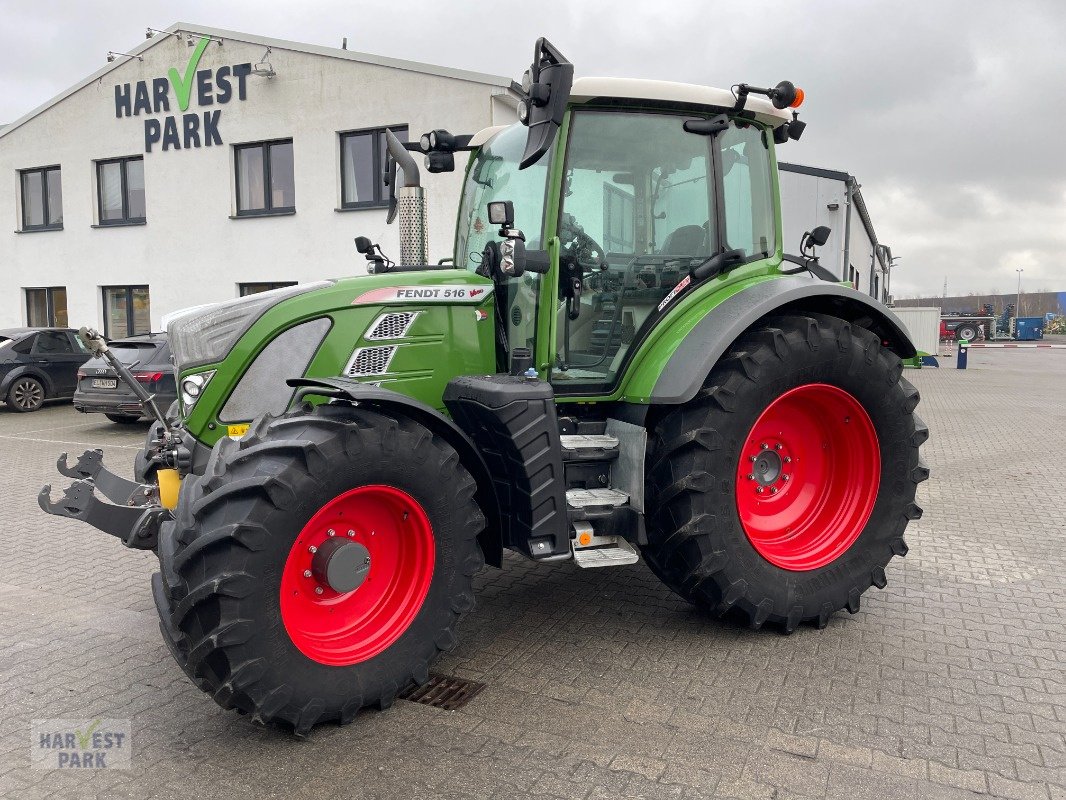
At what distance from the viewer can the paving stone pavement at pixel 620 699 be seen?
9.59ft

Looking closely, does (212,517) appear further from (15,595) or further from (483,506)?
(15,595)

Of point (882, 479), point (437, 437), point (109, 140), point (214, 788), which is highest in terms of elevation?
point (109, 140)

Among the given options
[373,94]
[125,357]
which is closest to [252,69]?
[373,94]

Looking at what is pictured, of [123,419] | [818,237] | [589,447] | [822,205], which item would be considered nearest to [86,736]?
[589,447]

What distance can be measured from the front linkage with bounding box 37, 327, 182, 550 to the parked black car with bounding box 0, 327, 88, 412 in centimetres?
1131

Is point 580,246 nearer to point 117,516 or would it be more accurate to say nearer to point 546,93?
point 546,93

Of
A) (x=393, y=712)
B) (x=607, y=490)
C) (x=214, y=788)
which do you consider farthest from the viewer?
(x=607, y=490)

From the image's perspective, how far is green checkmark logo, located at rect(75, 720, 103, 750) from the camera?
319 cm

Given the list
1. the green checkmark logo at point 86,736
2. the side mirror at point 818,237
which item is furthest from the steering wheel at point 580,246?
the green checkmark logo at point 86,736

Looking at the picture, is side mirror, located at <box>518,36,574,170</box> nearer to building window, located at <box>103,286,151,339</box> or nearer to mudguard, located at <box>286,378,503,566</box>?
mudguard, located at <box>286,378,503,566</box>

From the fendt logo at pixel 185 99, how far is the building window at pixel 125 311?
9.73ft

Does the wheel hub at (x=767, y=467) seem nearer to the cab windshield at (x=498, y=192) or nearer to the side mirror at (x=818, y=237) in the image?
the side mirror at (x=818, y=237)

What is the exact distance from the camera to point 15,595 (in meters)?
4.96

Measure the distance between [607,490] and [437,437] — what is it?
966 mm
